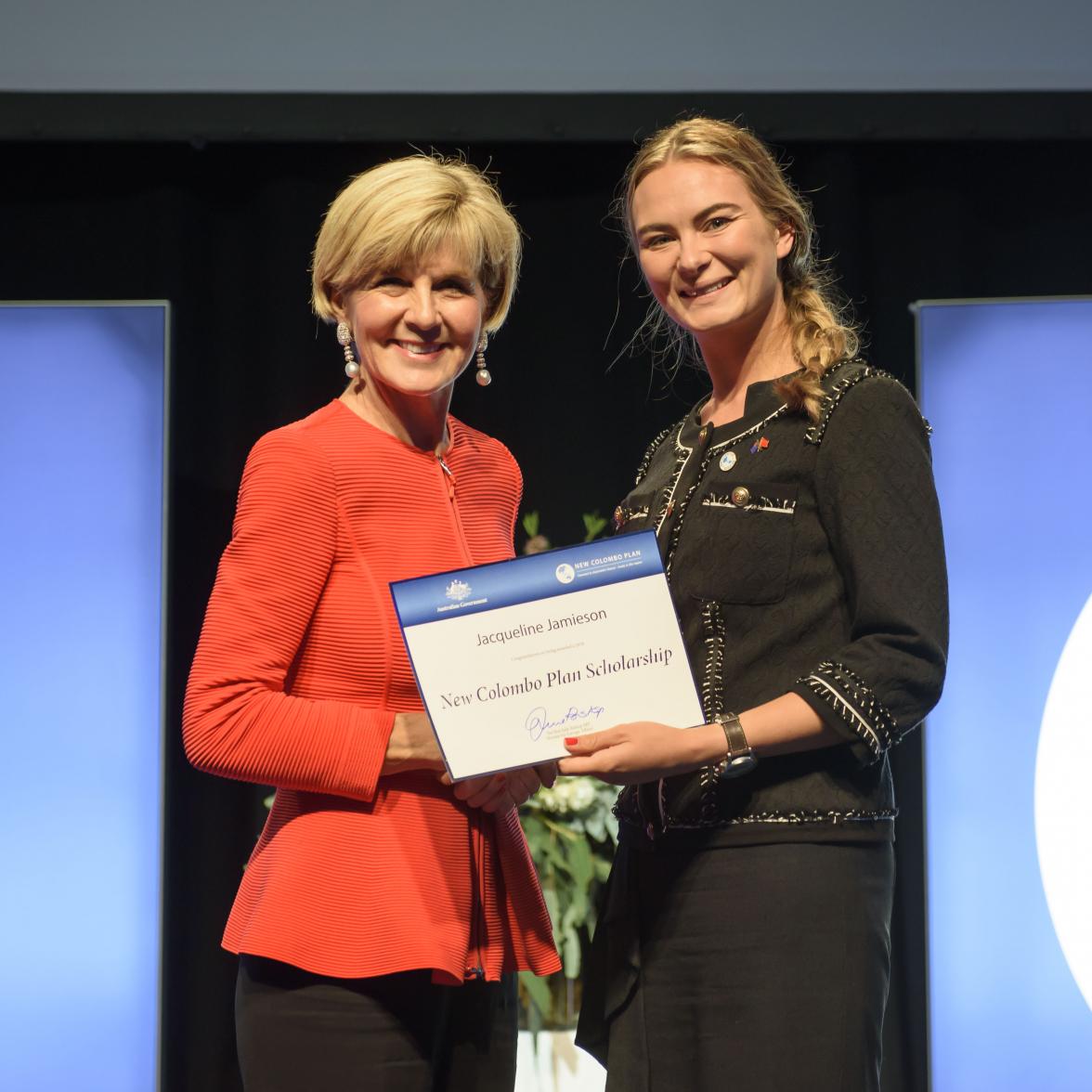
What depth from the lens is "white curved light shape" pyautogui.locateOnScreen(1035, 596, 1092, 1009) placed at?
9.77 ft

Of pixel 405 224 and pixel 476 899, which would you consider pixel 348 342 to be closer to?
pixel 405 224

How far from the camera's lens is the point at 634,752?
52.1 inches

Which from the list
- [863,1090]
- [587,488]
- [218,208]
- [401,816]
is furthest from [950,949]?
[218,208]

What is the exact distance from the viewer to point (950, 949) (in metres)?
3.12

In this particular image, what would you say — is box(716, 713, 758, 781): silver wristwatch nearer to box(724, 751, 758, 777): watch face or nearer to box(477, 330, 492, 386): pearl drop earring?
box(724, 751, 758, 777): watch face

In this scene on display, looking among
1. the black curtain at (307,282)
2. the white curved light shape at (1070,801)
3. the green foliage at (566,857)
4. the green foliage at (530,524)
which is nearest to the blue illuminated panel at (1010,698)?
the white curved light shape at (1070,801)

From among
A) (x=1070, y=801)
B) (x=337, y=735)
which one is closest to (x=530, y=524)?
(x=1070, y=801)

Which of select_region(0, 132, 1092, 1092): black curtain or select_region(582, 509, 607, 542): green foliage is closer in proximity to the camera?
select_region(582, 509, 607, 542): green foliage

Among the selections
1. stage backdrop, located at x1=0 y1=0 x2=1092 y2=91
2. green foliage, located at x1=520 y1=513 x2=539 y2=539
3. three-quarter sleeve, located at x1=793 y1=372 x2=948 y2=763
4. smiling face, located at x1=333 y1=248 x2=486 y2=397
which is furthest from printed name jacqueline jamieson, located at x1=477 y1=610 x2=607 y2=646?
stage backdrop, located at x1=0 y1=0 x2=1092 y2=91

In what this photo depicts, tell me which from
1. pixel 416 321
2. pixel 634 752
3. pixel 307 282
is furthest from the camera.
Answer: pixel 307 282

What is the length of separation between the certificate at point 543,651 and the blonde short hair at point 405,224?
1.42 feet

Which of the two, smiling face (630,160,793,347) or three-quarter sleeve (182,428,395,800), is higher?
smiling face (630,160,793,347)

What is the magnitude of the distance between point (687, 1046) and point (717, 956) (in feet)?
0.36
